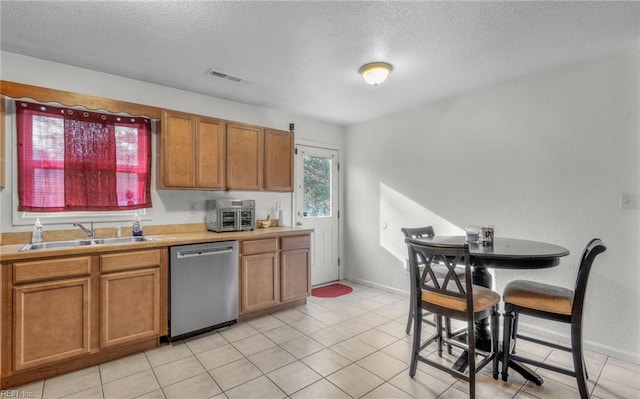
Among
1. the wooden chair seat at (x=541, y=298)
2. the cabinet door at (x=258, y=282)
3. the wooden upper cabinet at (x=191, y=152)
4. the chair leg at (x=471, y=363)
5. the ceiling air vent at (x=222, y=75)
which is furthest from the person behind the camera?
the cabinet door at (x=258, y=282)

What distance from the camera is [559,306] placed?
2.05 meters

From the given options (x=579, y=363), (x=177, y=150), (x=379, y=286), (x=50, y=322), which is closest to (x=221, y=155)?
(x=177, y=150)

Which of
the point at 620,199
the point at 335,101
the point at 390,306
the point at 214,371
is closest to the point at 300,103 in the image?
the point at 335,101

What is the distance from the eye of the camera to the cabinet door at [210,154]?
3.29 m

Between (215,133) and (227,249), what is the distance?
1281 mm

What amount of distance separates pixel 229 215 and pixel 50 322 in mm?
1691

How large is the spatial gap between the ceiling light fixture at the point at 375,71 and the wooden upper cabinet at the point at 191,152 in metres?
1.67

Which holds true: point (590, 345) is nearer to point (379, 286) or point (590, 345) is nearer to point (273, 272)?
point (379, 286)

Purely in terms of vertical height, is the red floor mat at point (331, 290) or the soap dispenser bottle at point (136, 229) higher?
the soap dispenser bottle at point (136, 229)

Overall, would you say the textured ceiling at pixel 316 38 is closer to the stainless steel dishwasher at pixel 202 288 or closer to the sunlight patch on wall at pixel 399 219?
the sunlight patch on wall at pixel 399 219

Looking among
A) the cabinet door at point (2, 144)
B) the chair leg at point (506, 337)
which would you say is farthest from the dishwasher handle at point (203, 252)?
the chair leg at point (506, 337)

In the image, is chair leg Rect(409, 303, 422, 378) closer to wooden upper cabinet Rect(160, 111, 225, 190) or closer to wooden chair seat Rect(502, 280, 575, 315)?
wooden chair seat Rect(502, 280, 575, 315)

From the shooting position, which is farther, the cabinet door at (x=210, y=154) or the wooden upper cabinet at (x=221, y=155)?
the cabinet door at (x=210, y=154)

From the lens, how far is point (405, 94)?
11.8 feet
